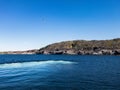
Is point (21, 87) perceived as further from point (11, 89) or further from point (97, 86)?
point (97, 86)

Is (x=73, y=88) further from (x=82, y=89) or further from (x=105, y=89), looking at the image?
(x=105, y=89)

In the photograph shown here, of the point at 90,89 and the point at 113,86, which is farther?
the point at 113,86

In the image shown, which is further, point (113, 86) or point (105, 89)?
point (113, 86)

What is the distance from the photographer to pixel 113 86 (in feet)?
120

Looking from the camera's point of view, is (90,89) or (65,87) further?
(65,87)

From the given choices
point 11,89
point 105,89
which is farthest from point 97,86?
point 11,89

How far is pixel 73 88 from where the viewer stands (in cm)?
3562

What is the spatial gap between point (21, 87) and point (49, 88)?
4936 millimetres

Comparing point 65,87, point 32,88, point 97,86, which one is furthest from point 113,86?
point 32,88

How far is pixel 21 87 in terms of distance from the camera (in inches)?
1433

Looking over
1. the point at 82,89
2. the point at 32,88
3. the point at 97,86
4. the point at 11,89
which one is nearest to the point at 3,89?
the point at 11,89

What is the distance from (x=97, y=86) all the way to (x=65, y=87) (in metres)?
5.68

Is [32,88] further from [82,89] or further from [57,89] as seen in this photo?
[82,89]

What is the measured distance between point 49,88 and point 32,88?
115 inches
